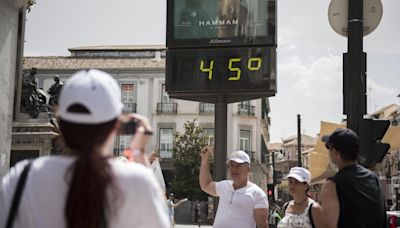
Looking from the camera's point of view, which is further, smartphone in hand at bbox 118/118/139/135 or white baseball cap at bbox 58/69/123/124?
smartphone in hand at bbox 118/118/139/135

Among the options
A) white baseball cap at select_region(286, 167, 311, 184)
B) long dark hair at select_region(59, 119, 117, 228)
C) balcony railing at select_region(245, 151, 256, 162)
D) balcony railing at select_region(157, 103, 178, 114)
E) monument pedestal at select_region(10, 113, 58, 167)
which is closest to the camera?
long dark hair at select_region(59, 119, 117, 228)

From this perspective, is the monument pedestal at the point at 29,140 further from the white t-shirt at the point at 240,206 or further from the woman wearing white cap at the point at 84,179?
the woman wearing white cap at the point at 84,179

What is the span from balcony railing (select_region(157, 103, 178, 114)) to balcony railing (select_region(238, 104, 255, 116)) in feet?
19.0

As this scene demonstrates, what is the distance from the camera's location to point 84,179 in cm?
187

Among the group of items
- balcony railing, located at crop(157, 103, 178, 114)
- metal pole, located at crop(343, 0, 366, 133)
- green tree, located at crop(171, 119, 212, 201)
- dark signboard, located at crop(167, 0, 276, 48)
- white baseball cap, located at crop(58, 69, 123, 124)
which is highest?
balcony railing, located at crop(157, 103, 178, 114)

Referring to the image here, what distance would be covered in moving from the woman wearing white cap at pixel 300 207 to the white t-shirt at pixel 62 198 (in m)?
2.71

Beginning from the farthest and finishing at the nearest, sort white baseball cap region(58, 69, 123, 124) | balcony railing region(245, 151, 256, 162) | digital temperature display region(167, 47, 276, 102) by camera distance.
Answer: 1. balcony railing region(245, 151, 256, 162)
2. digital temperature display region(167, 47, 276, 102)
3. white baseball cap region(58, 69, 123, 124)

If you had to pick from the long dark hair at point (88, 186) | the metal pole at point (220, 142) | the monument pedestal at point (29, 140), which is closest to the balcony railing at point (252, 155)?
the monument pedestal at point (29, 140)

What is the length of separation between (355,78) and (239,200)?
205 centimetres

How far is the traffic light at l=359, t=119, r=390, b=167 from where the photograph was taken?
6.43m

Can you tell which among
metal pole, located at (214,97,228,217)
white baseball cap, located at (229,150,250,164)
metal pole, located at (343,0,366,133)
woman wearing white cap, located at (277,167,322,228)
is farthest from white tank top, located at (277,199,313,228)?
metal pole, located at (214,97,228,217)

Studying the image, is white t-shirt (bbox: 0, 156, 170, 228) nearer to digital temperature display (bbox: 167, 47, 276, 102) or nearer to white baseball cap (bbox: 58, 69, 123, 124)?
white baseball cap (bbox: 58, 69, 123, 124)

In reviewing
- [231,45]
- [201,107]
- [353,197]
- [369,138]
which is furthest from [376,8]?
[201,107]

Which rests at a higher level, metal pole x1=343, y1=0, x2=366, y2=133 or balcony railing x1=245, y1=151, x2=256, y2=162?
metal pole x1=343, y1=0, x2=366, y2=133
